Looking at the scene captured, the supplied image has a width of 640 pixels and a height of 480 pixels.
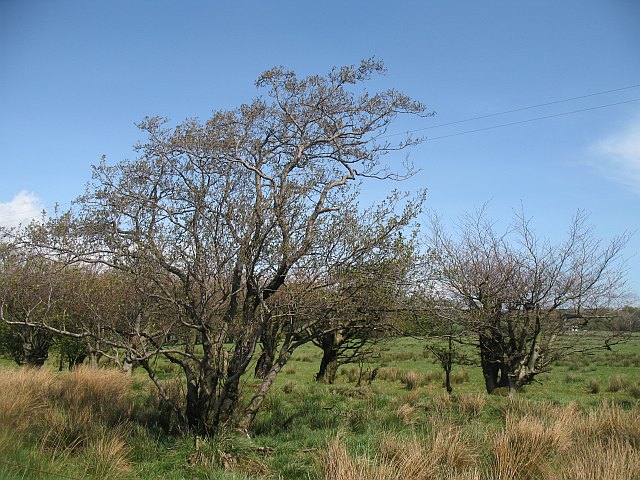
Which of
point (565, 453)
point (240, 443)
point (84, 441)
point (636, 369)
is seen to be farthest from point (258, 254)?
point (636, 369)

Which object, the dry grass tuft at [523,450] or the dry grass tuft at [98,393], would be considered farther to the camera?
the dry grass tuft at [98,393]

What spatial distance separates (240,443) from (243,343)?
172cm

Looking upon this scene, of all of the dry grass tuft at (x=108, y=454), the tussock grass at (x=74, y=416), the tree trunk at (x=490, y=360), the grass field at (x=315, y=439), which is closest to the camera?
the grass field at (x=315, y=439)

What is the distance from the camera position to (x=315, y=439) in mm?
8188

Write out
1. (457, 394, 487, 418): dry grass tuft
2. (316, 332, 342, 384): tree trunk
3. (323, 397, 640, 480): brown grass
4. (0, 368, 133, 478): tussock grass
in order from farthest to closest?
(316, 332, 342, 384): tree trunk → (457, 394, 487, 418): dry grass tuft → (0, 368, 133, 478): tussock grass → (323, 397, 640, 480): brown grass

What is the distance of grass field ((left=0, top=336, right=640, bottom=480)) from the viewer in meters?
5.38

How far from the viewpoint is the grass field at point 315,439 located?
5.38 metres

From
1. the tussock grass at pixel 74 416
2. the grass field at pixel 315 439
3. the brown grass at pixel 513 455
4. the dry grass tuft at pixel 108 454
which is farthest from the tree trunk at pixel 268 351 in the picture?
the brown grass at pixel 513 455

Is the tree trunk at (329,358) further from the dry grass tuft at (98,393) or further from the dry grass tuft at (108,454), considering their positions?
the dry grass tuft at (108,454)

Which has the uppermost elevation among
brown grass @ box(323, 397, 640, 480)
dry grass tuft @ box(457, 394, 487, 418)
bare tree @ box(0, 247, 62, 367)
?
bare tree @ box(0, 247, 62, 367)

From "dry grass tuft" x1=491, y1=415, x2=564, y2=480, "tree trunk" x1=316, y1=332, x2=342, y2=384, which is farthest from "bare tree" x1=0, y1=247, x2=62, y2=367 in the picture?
"tree trunk" x1=316, y1=332, x2=342, y2=384

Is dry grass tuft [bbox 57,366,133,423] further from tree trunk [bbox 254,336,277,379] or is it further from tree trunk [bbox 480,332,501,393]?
tree trunk [bbox 480,332,501,393]

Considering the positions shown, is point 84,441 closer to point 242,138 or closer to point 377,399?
point 242,138

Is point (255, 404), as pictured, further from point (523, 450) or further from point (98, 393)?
point (523, 450)
